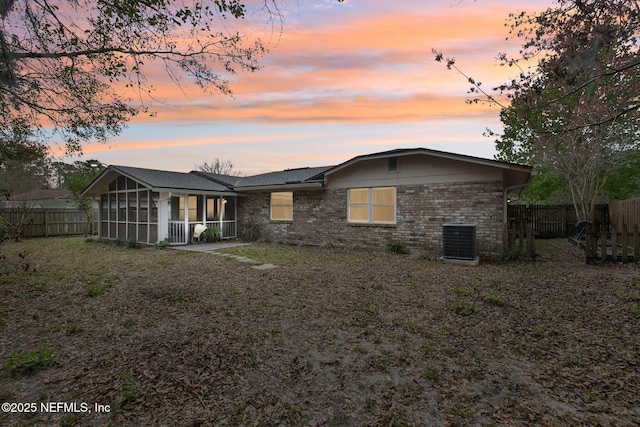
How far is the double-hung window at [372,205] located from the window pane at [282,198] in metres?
3.01

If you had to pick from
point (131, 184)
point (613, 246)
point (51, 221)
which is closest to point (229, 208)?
point (131, 184)

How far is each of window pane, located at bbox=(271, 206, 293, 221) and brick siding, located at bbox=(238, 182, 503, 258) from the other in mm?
252

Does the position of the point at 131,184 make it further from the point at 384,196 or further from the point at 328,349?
the point at 328,349

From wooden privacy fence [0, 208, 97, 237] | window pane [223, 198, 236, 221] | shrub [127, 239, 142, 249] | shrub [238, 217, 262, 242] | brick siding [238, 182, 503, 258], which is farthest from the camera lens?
wooden privacy fence [0, 208, 97, 237]

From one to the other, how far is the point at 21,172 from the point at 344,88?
16429 mm

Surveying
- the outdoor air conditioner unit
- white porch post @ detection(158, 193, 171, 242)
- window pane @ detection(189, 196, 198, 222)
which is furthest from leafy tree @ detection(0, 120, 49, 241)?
the outdoor air conditioner unit

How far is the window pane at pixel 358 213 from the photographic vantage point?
11.9 meters

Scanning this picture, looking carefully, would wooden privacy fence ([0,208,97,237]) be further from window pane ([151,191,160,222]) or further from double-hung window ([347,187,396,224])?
double-hung window ([347,187,396,224])

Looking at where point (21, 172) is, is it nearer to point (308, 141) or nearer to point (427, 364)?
point (308, 141)

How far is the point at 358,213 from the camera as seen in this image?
39.8 feet

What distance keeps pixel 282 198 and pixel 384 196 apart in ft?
16.2

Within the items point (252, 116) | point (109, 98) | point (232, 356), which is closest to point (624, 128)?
point (252, 116)

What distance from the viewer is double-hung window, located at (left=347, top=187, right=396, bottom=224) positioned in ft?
37.3

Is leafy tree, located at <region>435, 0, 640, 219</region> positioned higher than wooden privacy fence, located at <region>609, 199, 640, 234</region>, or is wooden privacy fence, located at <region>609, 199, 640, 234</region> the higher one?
leafy tree, located at <region>435, 0, 640, 219</region>
